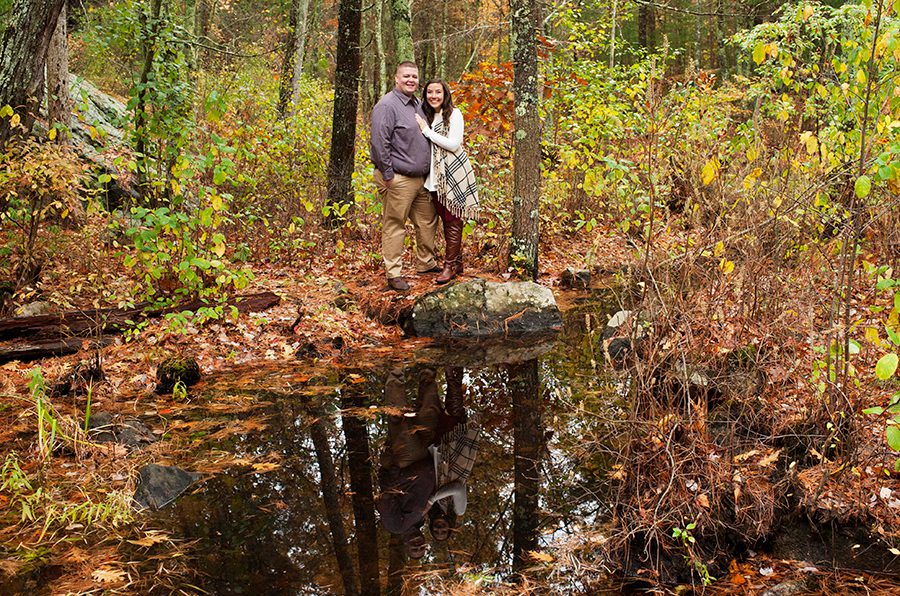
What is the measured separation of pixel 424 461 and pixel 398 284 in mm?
3419

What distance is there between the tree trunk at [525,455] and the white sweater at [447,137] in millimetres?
2325

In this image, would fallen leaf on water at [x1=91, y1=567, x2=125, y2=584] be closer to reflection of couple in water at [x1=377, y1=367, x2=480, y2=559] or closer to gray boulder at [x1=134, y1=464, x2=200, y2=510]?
gray boulder at [x1=134, y1=464, x2=200, y2=510]

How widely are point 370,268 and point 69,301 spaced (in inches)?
146

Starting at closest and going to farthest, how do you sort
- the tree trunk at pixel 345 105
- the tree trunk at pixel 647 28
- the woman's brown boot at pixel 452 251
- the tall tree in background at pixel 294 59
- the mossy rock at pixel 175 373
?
1. the mossy rock at pixel 175 373
2. the woman's brown boot at pixel 452 251
3. the tree trunk at pixel 345 105
4. the tall tree in background at pixel 294 59
5. the tree trunk at pixel 647 28

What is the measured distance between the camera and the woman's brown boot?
8.11 meters

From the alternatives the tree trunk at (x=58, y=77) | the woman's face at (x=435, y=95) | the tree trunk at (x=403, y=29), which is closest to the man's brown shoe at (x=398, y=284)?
the woman's face at (x=435, y=95)

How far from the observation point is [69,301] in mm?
6043

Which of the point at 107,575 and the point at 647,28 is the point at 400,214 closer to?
the point at 107,575

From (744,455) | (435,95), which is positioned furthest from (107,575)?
(435,95)

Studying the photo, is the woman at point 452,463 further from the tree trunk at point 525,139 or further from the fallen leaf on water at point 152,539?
the tree trunk at point 525,139

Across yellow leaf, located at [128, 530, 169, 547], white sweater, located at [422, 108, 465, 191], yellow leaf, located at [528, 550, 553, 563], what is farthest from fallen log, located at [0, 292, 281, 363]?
yellow leaf, located at [528, 550, 553, 563]

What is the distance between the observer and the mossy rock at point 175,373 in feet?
19.2

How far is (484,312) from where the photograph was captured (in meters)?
7.80

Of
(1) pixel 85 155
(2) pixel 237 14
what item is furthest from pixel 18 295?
(2) pixel 237 14
